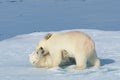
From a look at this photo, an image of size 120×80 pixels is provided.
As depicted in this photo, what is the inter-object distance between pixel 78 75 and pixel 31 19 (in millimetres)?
9801

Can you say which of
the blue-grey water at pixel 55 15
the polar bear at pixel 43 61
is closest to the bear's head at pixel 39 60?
the polar bear at pixel 43 61

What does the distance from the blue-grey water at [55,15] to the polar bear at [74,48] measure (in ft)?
17.1

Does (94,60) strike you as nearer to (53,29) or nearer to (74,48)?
(74,48)

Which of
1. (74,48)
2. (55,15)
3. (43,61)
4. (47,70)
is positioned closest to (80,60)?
(74,48)

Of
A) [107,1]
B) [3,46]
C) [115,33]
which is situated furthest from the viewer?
[107,1]

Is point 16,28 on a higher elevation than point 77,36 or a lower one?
lower

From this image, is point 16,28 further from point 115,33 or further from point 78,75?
point 78,75

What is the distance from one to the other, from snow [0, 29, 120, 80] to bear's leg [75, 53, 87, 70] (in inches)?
2.7

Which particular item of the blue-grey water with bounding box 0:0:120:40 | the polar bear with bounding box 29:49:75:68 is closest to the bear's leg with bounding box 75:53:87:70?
the polar bear with bounding box 29:49:75:68

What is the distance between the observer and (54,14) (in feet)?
55.2

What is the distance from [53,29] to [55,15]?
131 inches

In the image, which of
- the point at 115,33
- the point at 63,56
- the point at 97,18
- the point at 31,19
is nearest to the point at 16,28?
the point at 31,19

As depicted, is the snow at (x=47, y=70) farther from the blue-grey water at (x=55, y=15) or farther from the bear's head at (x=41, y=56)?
the blue-grey water at (x=55, y=15)

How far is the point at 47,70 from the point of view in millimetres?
6137
